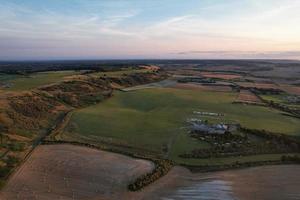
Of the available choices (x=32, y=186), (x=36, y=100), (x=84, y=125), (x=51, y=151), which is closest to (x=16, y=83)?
(x=36, y=100)

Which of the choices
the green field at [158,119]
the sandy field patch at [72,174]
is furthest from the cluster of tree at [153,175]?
the green field at [158,119]

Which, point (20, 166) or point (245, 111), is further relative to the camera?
point (245, 111)

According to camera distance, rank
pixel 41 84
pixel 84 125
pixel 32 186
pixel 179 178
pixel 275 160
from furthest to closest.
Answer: pixel 41 84 → pixel 84 125 → pixel 275 160 → pixel 179 178 → pixel 32 186

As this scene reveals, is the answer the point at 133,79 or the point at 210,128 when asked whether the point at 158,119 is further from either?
the point at 133,79

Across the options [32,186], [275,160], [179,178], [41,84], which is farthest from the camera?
[41,84]

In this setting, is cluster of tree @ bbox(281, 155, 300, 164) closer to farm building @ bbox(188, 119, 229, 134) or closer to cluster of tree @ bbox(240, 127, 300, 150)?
cluster of tree @ bbox(240, 127, 300, 150)

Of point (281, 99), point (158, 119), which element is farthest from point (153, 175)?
point (281, 99)

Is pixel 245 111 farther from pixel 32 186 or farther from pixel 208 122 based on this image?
pixel 32 186
